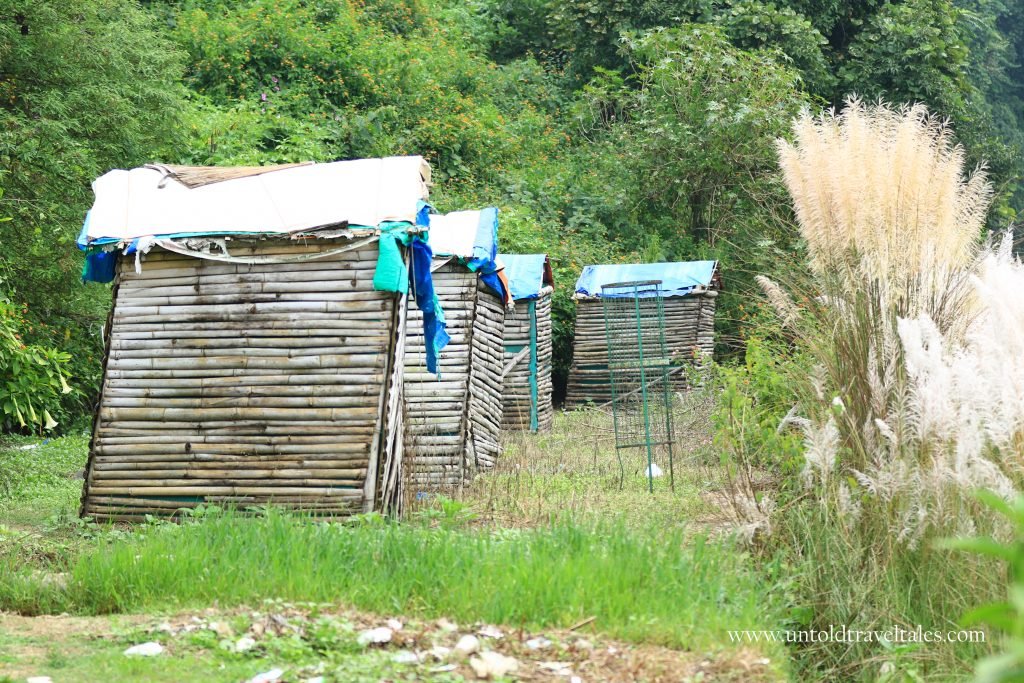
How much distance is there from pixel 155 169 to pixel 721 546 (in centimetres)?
479

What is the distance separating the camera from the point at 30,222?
1053 centimetres

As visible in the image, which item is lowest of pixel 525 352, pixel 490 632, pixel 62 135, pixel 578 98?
pixel 490 632

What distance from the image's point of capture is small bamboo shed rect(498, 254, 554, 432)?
13984 millimetres

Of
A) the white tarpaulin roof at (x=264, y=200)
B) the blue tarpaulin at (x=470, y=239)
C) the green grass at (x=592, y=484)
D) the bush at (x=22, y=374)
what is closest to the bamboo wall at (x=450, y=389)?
the blue tarpaulin at (x=470, y=239)

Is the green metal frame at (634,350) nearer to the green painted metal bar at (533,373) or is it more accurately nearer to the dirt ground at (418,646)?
the green painted metal bar at (533,373)

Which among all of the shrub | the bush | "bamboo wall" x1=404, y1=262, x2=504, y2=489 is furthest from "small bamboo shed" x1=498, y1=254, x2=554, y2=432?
the shrub

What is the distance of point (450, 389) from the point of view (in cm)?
948

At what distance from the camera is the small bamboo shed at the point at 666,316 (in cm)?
1675

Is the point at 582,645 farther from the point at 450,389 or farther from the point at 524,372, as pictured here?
the point at 524,372

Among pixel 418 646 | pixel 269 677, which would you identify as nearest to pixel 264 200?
pixel 418 646

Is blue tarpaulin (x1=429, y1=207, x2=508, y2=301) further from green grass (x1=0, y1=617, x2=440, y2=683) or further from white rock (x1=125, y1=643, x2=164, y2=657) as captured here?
white rock (x1=125, y1=643, x2=164, y2=657)

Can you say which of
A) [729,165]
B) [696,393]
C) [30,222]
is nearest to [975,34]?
[729,165]

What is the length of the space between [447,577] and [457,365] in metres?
4.90

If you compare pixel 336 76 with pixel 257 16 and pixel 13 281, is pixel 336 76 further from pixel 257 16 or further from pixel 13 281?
pixel 13 281
